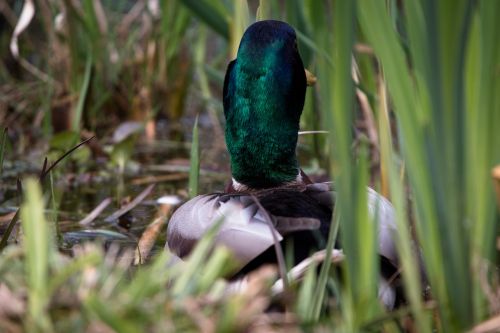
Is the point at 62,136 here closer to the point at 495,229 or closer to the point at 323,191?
the point at 323,191

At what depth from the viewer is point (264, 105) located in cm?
305

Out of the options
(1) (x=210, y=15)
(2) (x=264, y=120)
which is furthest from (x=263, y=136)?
(1) (x=210, y=15)

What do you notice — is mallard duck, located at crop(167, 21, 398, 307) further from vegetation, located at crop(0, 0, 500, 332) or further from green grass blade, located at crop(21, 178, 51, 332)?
green grass blade, located at crop(21, 178, 51, 332)

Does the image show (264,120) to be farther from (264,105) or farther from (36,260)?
(36,260)

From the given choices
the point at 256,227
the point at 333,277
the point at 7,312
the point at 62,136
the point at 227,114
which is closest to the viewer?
the point at 7,312

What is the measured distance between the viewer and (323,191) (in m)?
2.53

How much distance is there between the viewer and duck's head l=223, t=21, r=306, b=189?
298 centimetres

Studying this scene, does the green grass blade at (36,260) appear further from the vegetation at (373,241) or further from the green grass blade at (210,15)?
the green grass blade at (210,15)

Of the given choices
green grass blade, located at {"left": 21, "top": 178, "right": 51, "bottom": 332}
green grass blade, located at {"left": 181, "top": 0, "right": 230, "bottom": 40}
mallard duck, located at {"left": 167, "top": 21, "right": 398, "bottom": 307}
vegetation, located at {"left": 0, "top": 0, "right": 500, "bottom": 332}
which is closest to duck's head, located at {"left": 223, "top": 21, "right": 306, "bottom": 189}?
mallard duck, located at {"left": 167, "top": 21, "right": 398, "bottom": 307}

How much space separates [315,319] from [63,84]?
349cm

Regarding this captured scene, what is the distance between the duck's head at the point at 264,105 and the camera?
298 cm

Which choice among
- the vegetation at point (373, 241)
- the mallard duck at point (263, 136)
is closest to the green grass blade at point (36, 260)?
the vegetation at point (373, 241)

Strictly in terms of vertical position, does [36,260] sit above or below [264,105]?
below

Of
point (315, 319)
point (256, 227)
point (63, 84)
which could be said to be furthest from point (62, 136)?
point (315, 319)
